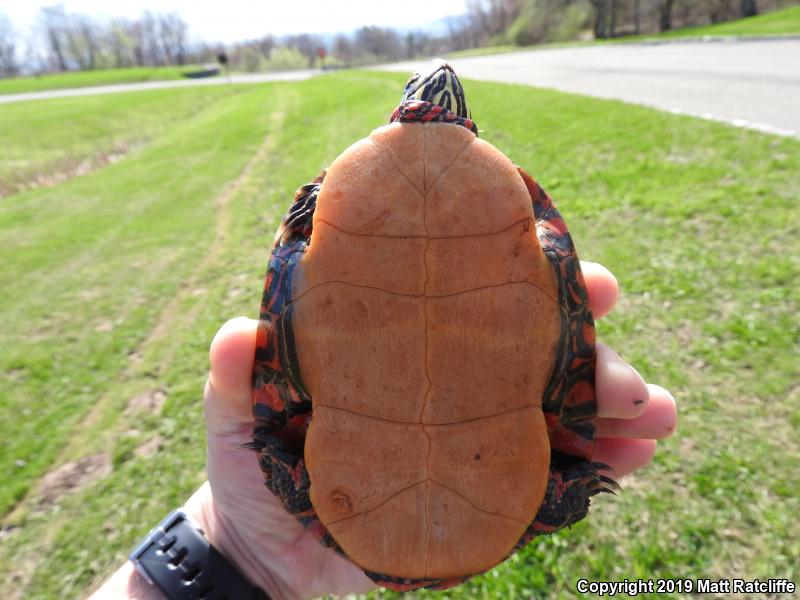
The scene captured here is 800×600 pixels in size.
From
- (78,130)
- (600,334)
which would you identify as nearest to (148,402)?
(600,334)

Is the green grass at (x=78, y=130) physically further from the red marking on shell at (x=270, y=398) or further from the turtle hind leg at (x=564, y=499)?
the turtle hind leg at (x=564, y=499)

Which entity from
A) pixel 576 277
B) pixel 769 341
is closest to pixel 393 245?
pixel 576 277

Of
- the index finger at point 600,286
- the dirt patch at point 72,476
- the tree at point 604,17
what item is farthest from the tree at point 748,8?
the dirt patch at point 72,476

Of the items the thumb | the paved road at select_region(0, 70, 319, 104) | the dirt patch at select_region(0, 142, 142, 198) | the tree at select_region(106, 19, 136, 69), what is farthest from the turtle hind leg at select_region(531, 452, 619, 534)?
the tree at select_region(106, 19, 136, 69)

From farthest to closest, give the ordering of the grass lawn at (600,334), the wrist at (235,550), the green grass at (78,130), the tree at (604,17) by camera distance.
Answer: the tree at (604,17), the green grass at (78,130), the grass lawn at (600,334), the wrist at (235,550)

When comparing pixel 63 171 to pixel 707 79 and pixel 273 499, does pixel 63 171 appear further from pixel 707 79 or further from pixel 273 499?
pixel 707 79

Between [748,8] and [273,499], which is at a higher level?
[748,8]

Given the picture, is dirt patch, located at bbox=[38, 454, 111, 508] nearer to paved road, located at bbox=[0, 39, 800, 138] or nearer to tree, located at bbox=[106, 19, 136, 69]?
paved road, located at bbox=[0, 39, 800, 138]
